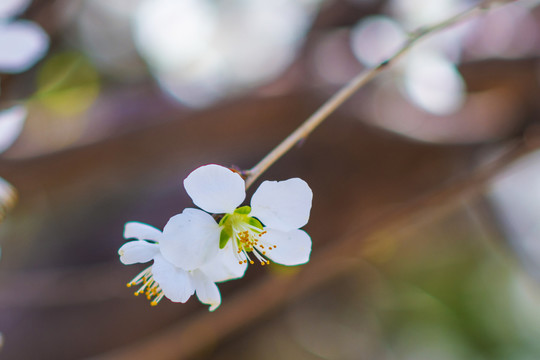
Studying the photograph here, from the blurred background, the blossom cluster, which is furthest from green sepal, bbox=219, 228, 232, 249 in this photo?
the blurred background

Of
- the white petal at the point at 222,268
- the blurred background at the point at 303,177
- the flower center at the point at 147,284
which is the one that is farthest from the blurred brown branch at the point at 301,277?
the white petal at the point at 222,268

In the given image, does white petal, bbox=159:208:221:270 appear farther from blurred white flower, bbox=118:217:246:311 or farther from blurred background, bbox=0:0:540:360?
blurred background, bbox=0:0:540:360

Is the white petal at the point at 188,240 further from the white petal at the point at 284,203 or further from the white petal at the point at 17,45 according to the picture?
the white petal at the point at 17,45

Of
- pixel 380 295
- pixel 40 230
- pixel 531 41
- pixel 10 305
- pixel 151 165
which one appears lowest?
pixel 380 295

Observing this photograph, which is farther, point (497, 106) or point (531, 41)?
point (531, 41)

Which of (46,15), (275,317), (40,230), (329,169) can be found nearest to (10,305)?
(40,230)

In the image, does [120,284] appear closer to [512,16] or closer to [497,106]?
[497,106]

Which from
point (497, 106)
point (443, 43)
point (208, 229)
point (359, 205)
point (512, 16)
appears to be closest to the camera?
point (208, 229)
